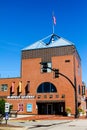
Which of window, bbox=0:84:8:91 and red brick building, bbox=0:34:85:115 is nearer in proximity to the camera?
red brick building, bbox=0:34:85:115

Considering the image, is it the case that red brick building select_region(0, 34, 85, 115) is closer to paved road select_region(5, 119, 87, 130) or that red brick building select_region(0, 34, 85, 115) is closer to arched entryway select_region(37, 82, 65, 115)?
arched entryway select_region(37, 82, 65, 115)

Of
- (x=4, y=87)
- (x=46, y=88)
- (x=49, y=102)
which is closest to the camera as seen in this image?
(x=49, y=102)

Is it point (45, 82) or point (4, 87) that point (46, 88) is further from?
point (4, 87)

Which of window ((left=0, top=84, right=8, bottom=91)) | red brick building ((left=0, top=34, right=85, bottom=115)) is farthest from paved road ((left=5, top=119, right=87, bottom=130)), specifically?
window ((left=0, top=84, right=8, bottom=91))

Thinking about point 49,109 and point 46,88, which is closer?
point 46,88

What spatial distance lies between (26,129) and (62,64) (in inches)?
1214

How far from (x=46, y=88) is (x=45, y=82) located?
122cm

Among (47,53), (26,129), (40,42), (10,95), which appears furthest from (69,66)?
(26,129)

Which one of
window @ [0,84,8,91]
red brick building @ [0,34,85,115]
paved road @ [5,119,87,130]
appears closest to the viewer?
paved road @ [5,119,87,130]

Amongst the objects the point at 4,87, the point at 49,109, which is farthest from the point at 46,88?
the point at 4,87

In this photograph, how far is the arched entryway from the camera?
5541cm

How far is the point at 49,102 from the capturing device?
5575 centimetres

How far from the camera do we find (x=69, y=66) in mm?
55312

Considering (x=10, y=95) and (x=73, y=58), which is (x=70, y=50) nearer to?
(x=73, y=58)
